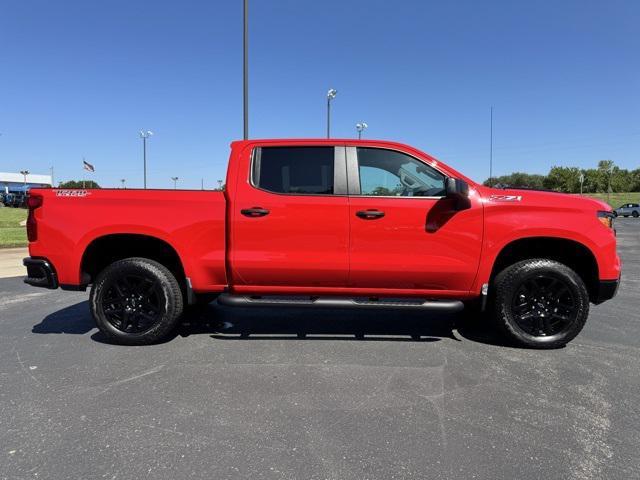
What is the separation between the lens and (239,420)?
9.52 feet

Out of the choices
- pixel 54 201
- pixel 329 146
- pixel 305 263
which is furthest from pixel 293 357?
pixel 54 201

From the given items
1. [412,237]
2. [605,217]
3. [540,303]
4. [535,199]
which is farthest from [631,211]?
[412,237]

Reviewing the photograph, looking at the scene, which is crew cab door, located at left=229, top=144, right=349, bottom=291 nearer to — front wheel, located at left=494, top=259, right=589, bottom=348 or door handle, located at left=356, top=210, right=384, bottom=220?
door handle, located at left=356, top=210, right=384, bottom=220

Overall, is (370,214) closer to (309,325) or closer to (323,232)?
(323,232)

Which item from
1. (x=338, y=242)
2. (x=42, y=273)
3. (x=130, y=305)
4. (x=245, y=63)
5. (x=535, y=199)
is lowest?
Answer: (x=130, y=305)

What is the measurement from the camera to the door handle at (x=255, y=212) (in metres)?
4.18

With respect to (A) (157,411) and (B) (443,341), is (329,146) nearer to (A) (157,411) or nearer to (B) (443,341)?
(B) (443,341)

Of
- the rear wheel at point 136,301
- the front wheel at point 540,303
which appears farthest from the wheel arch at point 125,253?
the front wheel at point 540,303

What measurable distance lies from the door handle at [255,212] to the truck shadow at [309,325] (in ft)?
3.65

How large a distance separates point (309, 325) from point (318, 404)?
1.97 meters

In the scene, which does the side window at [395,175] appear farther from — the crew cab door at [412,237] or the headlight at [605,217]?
the headlight at [605,217]

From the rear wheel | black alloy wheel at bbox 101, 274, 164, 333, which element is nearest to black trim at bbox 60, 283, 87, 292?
the rear wheel

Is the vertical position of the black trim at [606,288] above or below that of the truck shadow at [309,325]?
above

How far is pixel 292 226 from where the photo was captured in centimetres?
416
